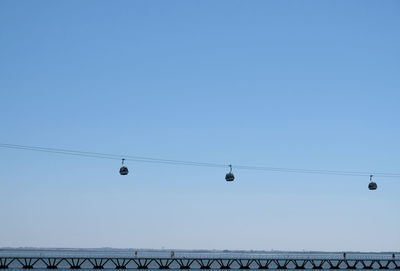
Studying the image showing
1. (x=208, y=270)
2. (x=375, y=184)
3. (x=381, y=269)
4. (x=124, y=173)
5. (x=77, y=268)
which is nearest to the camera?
(x=124, y=173)

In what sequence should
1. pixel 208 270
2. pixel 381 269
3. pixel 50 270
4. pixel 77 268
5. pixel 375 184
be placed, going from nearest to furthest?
pixel 375 184 < pixel 50 270 < pixel 77 268 < pixel 208 270 < pixel 381 269

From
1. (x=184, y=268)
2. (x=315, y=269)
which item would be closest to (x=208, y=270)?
(x=184, y=268)

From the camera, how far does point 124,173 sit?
141 feet

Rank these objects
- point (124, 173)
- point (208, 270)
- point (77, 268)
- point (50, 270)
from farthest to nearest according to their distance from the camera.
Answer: point (208, 270), point (77, 268), point (50, 270), point (124, 173)

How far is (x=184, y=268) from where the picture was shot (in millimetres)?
89500

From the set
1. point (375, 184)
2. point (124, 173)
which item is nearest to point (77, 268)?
point (124, 173)

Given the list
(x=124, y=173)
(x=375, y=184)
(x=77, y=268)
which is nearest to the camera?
(x=124, y=173)

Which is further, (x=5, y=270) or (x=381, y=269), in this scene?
(x=381, y=269)

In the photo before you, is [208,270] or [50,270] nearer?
[50,270]

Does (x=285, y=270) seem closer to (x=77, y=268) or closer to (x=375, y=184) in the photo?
(x=77, y=268)

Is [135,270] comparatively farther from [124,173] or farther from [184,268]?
[124,173]

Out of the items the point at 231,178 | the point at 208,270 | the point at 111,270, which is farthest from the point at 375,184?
the point at 111,270

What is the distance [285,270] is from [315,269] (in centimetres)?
1149

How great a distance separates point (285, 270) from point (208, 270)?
1317cm
